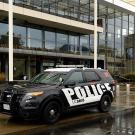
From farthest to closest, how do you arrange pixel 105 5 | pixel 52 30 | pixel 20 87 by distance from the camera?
pixel 105 5 → pixel 52 30 → pixel 20 87

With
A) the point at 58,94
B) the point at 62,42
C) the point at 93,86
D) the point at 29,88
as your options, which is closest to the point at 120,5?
the point at 62,42

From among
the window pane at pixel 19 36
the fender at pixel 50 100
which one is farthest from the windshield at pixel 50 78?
the window pane at pixel 19 36

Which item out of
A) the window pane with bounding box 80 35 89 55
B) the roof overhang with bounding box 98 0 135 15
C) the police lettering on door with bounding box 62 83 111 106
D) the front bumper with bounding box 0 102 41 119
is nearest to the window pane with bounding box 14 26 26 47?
the window pane with bounding box 80 35 89 55

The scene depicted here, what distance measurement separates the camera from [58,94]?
11219 millimetres

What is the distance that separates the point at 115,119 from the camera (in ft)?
39.9

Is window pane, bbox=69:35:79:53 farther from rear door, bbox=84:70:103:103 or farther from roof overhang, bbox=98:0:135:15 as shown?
rear door, bbox=84:70:103:103

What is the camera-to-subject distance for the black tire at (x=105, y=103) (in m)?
13.4

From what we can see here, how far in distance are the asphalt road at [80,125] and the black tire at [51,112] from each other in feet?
0.61

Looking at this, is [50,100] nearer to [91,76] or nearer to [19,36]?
[91,76]

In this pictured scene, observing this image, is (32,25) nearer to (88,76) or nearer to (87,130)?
(88,76)

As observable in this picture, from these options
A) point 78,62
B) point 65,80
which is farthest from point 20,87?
point 78,62

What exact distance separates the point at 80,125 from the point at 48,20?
18.7 meters

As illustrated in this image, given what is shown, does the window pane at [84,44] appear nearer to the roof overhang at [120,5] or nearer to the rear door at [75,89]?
the roof overhang at [120,5]

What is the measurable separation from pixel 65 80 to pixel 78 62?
23999 millimetres
